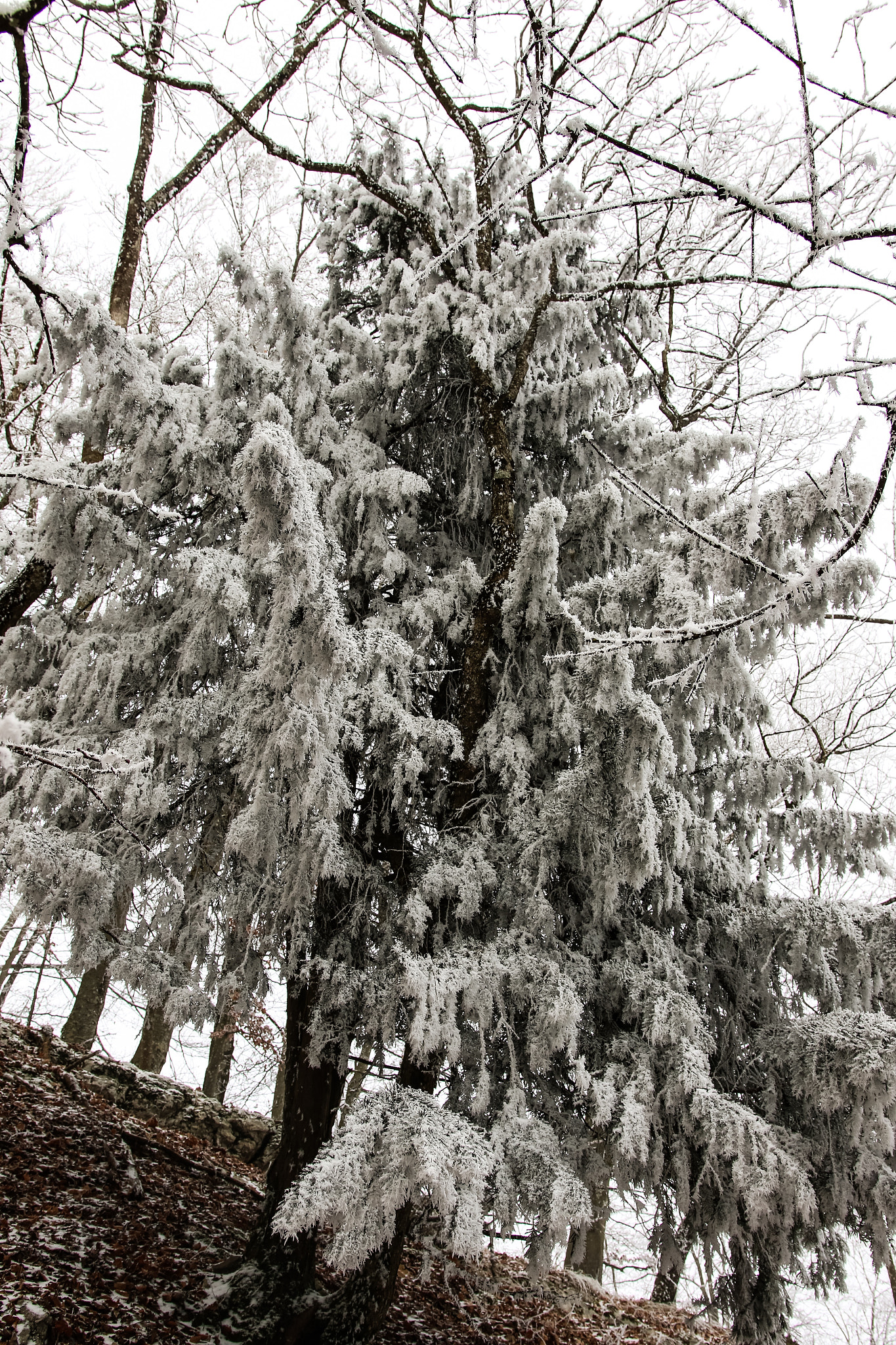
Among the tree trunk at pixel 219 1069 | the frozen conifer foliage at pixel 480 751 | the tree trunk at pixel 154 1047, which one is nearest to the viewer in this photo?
the frozen conifer foliage at pixel 480 751

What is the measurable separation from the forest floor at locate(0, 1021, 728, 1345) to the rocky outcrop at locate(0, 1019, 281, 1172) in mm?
153

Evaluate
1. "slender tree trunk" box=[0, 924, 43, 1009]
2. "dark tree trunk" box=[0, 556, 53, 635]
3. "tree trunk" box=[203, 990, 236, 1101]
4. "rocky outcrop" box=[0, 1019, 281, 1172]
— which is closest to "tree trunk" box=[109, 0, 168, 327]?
"dark tree trunk" box=[0, 556, 53, 635]

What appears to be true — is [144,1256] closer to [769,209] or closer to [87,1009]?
[87,1009]

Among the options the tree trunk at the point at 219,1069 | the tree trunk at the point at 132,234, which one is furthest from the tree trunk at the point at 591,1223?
the tree trunk at the point at 132,234

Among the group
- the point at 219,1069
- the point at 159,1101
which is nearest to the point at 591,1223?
the point at 159,1101

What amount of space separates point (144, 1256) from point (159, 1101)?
10.9 feet

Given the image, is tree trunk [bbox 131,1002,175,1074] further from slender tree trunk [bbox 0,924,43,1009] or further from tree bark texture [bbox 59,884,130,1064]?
slender tree trunk [bbox 0,924,43,1009]

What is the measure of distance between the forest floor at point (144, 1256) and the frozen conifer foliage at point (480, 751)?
2.07ft

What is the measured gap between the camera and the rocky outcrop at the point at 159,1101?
7527 millimetres

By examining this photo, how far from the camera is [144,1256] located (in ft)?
15.5

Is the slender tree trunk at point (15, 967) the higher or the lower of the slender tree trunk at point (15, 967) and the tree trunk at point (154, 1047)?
the higher

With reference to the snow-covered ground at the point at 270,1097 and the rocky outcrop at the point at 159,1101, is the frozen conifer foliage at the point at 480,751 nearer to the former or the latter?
the rocky outcrop at the point at 159,1101

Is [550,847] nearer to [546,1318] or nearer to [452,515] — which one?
[452,515]

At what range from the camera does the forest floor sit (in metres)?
4.06
